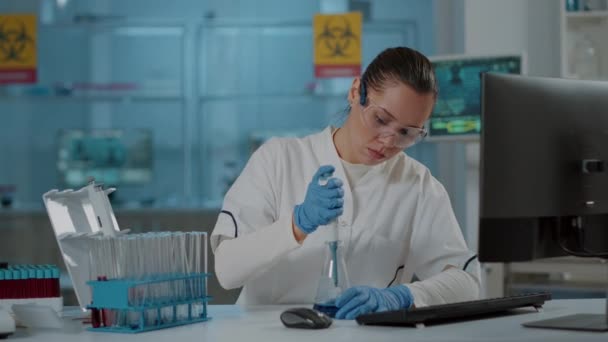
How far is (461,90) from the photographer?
3.89 meters

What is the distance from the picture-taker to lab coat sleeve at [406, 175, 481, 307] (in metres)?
2.14

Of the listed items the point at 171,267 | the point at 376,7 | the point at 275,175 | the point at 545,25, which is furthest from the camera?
the point at 376,7

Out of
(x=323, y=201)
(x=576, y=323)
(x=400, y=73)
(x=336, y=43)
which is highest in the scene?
(x=336, y=43)

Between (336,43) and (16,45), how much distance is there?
1696mm

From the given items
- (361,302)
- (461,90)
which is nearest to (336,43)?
(461,90)

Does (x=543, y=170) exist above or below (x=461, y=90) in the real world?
below

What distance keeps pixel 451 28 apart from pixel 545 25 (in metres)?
0.45

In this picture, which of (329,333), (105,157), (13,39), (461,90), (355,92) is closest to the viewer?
(329,333)

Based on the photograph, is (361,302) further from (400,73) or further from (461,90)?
(461,90)

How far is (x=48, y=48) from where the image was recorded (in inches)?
219

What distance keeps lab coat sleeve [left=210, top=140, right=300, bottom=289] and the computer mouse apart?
293mm

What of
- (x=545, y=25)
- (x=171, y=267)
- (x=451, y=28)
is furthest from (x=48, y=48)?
(x=171, y=267)

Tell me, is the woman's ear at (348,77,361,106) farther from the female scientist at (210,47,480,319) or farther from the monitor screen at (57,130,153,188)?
the monitor screen at (57,130,153,188)

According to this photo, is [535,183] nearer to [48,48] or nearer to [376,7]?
[376,7]
